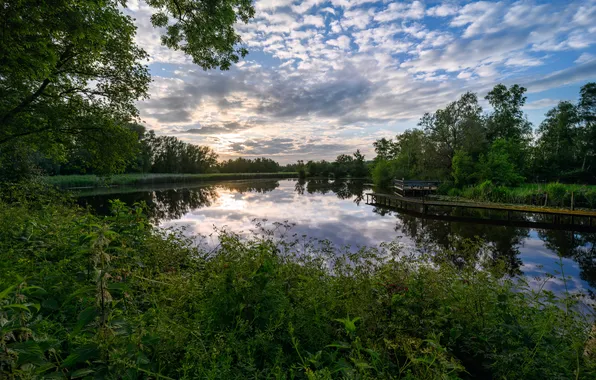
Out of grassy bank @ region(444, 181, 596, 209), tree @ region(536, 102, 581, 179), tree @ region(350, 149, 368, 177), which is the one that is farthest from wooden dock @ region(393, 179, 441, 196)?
tree @ region(350, 149, 368, 177)

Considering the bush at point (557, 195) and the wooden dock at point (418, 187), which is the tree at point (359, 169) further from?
the bush at point (557, 195)

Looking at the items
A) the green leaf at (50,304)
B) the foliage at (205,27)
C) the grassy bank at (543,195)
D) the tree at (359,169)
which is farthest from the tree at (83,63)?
the tree at (359,169)

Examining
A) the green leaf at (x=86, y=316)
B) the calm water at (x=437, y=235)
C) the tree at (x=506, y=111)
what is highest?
the tree at (x=506, y=111)

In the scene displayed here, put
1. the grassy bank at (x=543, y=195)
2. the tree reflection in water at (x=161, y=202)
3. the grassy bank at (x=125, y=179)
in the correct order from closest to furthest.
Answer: the tree reflection in water at (x=161, y=202), the grassy bank at (x=543, y=195), the grassy bank at (x=125, y=179)

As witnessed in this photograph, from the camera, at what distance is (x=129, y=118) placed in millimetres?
9719

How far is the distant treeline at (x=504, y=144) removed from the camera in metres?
26.8

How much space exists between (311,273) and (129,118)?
9787 mm

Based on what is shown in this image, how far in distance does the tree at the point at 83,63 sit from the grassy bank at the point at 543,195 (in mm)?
21176

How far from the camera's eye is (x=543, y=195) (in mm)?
18266

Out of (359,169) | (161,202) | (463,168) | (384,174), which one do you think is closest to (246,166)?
(359,169)

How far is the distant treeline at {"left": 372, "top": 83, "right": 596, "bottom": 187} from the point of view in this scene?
26.8m

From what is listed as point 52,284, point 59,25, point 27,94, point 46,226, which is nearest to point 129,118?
point 27,94

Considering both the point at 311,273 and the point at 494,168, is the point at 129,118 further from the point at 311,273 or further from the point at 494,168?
the point at 494,168

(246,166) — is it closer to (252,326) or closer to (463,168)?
(463,168)
